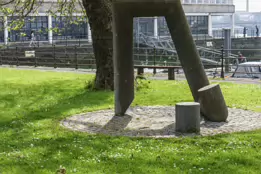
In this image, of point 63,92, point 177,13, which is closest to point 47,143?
point 177,13

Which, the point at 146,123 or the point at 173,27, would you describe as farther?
the point at 173,27

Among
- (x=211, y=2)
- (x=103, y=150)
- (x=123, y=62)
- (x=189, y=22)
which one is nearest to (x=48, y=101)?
(x=123, y=62)

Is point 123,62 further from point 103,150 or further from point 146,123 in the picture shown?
point 103,150

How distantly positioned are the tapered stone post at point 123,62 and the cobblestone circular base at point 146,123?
39 cm

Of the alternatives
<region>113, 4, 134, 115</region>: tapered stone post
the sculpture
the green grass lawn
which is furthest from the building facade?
the sculpture

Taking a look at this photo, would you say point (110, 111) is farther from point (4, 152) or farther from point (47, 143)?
point (4, 152)

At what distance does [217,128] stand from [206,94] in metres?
0.84

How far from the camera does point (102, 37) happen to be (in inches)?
622

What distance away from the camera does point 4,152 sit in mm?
7523

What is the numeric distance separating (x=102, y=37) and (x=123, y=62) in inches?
194

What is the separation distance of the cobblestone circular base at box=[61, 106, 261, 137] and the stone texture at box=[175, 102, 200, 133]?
0.17 metres

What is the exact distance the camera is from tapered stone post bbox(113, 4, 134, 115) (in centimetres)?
1076

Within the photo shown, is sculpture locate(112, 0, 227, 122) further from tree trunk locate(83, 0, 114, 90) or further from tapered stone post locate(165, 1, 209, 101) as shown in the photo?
tree trunk locate(83, 0, 114, 90)

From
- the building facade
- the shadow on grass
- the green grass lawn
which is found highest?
the building facade
